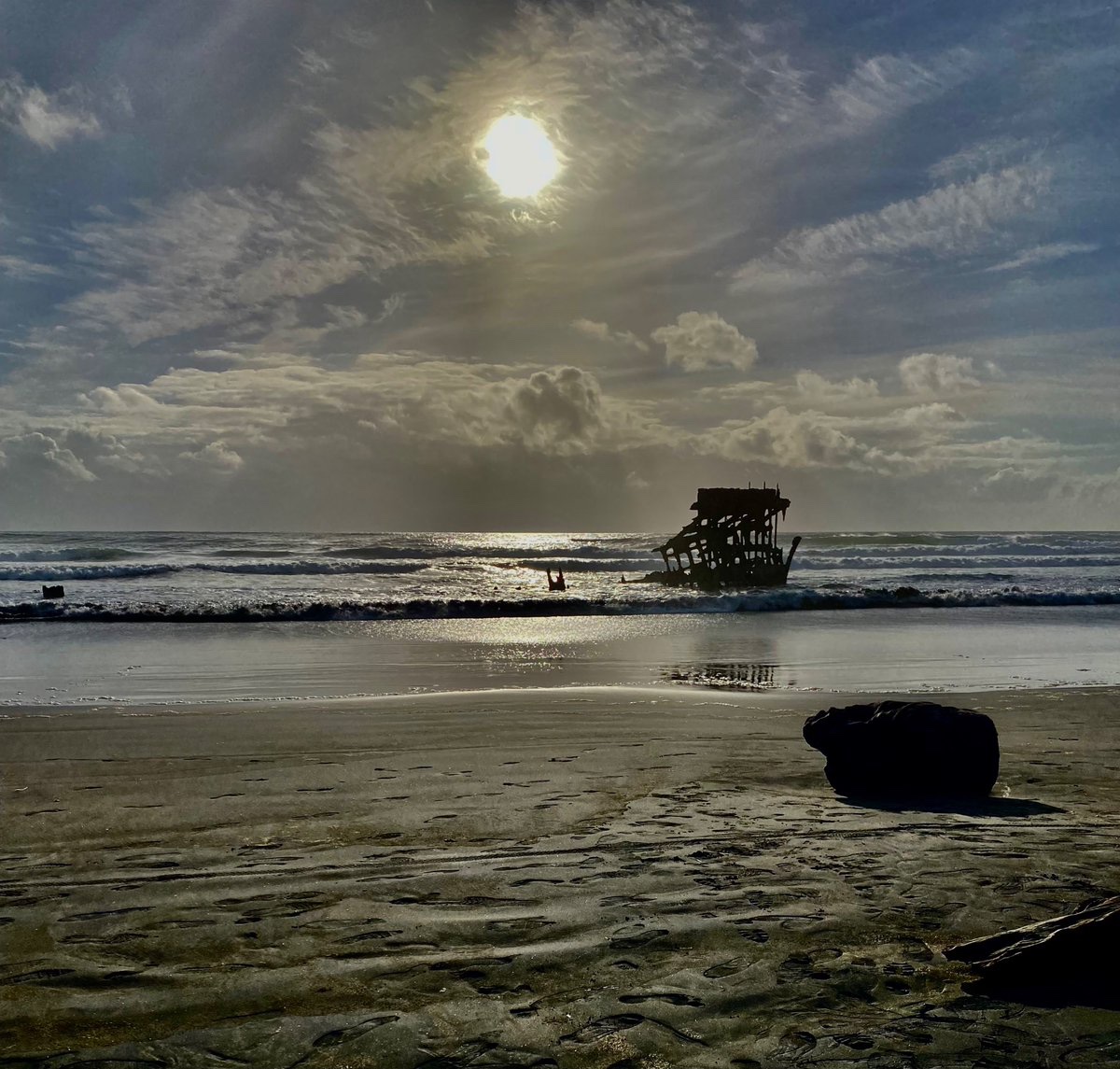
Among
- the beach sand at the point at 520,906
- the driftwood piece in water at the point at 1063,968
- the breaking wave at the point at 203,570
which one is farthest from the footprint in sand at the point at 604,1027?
the breaking wave at the point at 203,570

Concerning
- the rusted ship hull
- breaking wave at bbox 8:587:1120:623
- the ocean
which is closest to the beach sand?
the ocean

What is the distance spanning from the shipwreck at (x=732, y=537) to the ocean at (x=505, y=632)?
2.59 m

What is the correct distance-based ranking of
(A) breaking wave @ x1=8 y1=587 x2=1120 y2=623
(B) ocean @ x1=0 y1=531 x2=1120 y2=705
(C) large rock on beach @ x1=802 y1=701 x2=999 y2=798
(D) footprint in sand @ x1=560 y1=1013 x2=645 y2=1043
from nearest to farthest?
1. (D) footprint in sand @ x1=560 y1=1013 x2=645 y2=1043
2. (C) large rock on beach @ x1=802 y1=701 x2=999 y2=798
3. (B) ocean @ x1=0 y1=531 x2=1120 y2=705
4. (A) breaking wave @ x1=8 y1=587 x2=1120 y2=623

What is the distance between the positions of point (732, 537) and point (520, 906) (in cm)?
3288

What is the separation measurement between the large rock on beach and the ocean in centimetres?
563

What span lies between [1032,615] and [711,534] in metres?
12.5

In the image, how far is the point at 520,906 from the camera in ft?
12.8

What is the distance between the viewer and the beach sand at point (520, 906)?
287cm

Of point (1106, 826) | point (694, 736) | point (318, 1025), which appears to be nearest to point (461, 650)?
point (694, 736)

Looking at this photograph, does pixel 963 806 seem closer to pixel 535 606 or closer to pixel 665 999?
pixel 665 999

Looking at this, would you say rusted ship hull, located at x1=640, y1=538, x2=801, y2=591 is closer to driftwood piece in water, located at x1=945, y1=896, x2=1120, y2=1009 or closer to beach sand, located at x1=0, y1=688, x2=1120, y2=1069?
beach sand, located at x1=0, y1=688, x2=1120, y2=1069

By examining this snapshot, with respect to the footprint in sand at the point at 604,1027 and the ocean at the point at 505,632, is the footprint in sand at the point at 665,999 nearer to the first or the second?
the footprint in sand at the point at 604,1027

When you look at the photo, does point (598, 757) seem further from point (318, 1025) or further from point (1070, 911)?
point (318, 1025)

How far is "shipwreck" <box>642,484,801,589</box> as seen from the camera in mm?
35719
